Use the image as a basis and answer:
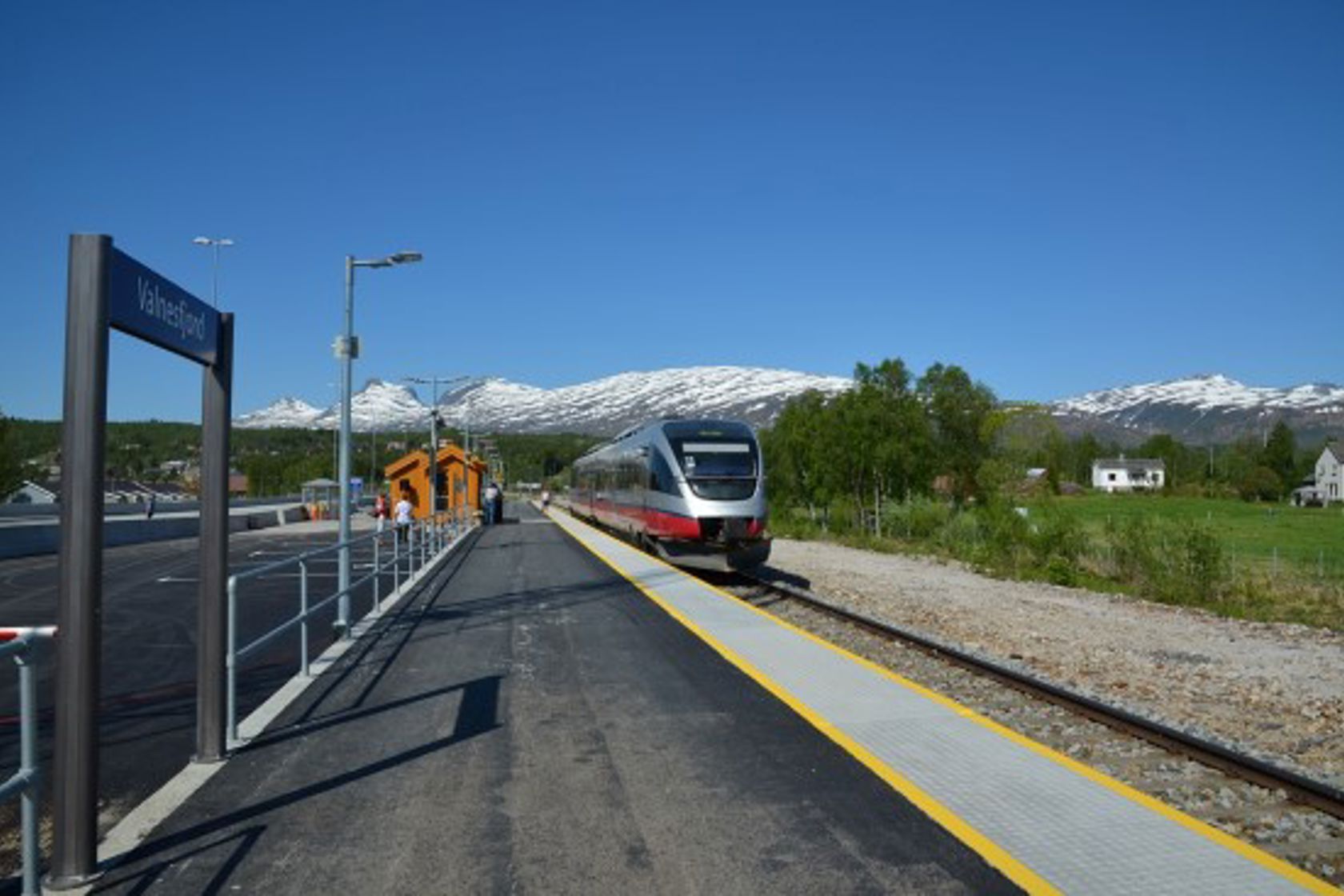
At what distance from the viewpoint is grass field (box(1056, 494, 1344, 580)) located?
26.9 m

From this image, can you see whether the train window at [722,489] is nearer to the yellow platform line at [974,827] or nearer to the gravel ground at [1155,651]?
the gravel ground at [1155,651]

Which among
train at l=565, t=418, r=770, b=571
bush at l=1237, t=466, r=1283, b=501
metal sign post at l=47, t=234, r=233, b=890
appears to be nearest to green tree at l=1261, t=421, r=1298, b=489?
Result: bush at l=1237, t=466, r=1283, b=501

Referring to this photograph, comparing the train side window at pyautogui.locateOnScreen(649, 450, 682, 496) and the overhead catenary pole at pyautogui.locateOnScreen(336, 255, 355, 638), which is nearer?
the overhead catenary pole at pyautogui.locateOnScreen(336, 255, 355, 638)

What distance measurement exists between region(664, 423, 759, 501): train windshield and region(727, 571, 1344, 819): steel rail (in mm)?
8202

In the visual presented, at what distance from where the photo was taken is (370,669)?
9719mm

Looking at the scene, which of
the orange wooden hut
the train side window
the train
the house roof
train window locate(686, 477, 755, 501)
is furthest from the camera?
the house roof

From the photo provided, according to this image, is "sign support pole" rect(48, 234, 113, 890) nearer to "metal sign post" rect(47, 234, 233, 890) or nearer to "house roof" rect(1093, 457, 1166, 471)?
"metal sign post" rect(47, 234, 233, 890)

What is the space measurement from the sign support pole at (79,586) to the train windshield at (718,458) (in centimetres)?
1591

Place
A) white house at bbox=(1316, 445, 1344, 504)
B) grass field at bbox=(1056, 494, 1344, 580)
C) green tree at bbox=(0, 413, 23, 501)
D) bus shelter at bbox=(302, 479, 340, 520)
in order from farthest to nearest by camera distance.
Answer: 1. white house at bbox=(1316, 445, 1344, 504)
2. bus shelter at bbox=(302, 479, 340, 520)
3. green tree at bbox=(0, 413, 23, 501)
4. grass field at bbox=(1056, 494, 1344, 580)

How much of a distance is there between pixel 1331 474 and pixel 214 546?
15062cm

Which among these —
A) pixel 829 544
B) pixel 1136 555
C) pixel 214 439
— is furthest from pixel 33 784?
pixel 829 544

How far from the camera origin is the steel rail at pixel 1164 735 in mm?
6254

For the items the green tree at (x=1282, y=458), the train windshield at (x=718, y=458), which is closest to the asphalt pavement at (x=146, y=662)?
the train windshield at (x=718, y=458)

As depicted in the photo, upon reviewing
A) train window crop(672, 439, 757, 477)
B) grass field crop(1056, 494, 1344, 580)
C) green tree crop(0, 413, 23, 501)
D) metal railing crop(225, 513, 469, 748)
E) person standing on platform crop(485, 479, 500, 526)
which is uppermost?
green tree crop(0, 413, 23, 501)
